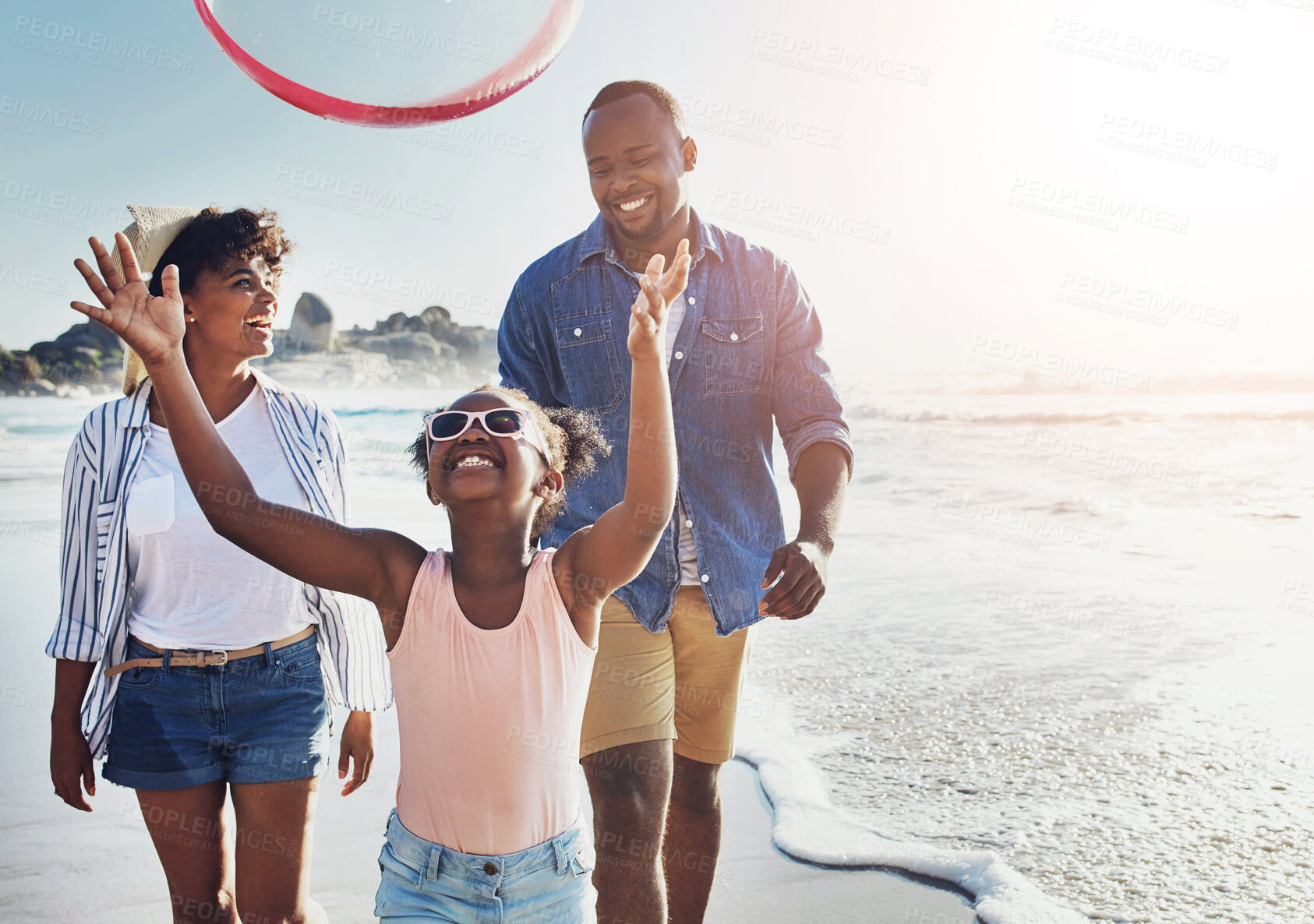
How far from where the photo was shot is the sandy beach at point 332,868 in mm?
3074

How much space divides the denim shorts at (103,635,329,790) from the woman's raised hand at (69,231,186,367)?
0.80m

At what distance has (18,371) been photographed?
19.9 metres

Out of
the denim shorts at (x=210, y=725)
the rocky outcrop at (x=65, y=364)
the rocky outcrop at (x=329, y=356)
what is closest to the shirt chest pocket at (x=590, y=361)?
the denim shorts at (x=210, y=725)

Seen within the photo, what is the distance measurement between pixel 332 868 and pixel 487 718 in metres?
1.91

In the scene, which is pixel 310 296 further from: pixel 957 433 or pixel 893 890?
pixel 893 890

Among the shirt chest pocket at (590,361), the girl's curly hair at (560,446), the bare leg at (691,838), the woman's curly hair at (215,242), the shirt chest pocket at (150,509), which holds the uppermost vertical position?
the woman's curly hair at (215,242)

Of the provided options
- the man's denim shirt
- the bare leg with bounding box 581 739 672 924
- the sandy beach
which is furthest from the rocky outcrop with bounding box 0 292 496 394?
the bare leg with bounding box 581 739 672 924

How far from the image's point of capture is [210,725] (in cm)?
221

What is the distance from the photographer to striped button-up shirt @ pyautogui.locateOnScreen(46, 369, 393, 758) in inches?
89.0

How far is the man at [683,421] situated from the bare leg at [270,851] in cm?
67

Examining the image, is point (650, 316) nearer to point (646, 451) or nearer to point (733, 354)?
point (646, 451)

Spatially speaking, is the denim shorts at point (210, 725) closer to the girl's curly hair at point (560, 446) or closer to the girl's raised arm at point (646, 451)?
the girl's curly hair at point (560, 446)

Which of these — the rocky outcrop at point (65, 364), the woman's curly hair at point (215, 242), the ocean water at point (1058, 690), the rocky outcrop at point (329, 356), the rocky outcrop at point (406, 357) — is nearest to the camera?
the woman's curly hair at point (215, 242)

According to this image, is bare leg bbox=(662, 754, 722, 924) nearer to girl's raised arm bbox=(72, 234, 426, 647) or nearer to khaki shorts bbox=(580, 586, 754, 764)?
khaki shorts bbox=(580, 586, 754, 764)
